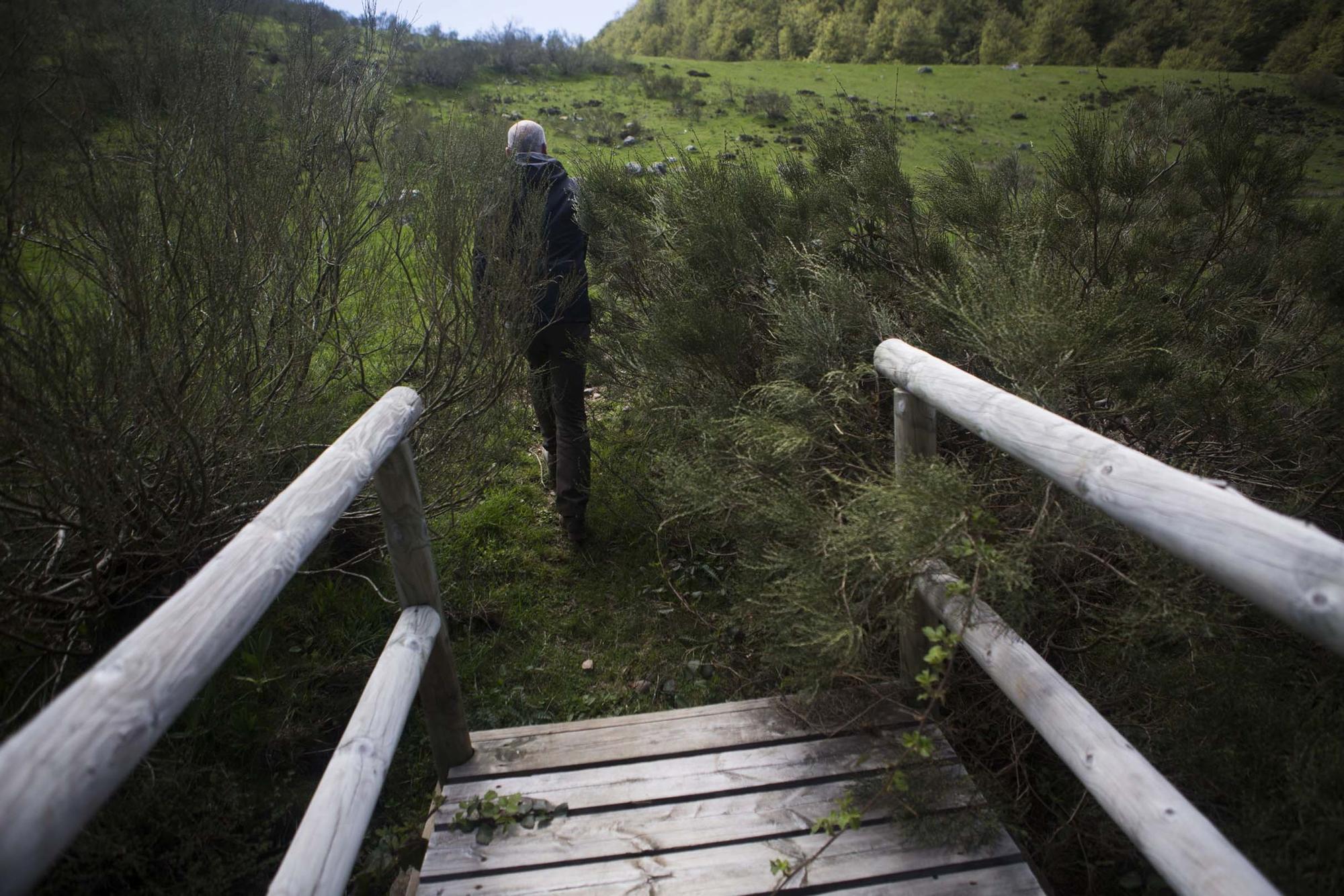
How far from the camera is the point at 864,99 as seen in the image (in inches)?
545

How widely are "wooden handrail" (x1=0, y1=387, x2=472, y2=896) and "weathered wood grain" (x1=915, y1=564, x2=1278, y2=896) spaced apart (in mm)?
1439

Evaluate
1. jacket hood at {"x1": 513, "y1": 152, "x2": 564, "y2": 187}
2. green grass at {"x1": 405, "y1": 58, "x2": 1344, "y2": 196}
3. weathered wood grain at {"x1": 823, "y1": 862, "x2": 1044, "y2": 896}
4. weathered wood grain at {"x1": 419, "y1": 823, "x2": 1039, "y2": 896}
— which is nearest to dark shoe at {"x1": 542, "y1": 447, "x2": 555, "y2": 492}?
jacket hood at {"x1": 513, "y1": 152, "x2": 564, "y2": 187}

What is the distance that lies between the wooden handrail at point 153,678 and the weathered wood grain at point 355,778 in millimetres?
16

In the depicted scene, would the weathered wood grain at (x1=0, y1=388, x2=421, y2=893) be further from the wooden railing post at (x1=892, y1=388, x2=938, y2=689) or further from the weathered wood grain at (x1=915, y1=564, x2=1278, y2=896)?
the wooden railing post at (x1=892, y1=388, x2=938, y2=689)

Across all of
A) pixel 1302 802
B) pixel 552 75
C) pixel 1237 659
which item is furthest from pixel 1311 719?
pixel 552 75

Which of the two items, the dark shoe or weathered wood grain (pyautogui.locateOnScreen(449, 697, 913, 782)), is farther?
the dark shoe

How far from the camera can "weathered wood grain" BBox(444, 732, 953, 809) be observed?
2293 mm

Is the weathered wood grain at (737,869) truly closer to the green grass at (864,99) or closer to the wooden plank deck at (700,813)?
the wooden plank deck at (700,813)

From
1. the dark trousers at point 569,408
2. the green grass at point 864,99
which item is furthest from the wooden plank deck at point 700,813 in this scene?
the green grass at point 864,99

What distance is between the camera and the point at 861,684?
254 centimetres

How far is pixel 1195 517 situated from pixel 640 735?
1905mm

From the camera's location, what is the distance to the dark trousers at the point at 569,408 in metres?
4.47

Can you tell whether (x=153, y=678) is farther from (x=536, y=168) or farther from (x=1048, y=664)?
(x=536, y=168)

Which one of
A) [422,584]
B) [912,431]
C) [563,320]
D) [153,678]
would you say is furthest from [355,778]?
[563,320]
